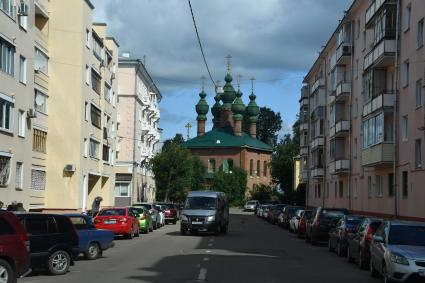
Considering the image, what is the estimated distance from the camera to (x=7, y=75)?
32.2 metres

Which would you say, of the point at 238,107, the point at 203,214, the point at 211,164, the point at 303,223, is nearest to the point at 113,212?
the point at 203,214

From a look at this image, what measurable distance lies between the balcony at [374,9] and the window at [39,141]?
20.0 meters

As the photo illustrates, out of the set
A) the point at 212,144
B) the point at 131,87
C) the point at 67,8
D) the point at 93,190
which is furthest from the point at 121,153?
the point at 212,144

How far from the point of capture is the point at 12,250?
1294 cm

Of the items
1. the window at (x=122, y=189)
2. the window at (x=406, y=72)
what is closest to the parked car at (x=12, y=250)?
the window at (x=406, y=72)

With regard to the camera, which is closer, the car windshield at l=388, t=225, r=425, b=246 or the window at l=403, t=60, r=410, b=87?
the car windshield at l=388, t=225, r=425, b=246

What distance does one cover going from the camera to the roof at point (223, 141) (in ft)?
391

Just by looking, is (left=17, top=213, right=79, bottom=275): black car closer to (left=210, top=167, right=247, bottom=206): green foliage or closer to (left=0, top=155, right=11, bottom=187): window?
(left=0, top=155, right=11, bottom=187): window

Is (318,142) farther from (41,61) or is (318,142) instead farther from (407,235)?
(407,235)

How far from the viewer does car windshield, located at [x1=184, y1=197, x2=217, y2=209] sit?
35.2 m

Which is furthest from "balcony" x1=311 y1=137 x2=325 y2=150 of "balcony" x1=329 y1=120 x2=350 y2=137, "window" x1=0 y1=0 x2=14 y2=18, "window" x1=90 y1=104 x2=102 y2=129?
"window" x1=0 y1=0 x2=14 y2=18

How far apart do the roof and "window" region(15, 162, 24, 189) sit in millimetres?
82976

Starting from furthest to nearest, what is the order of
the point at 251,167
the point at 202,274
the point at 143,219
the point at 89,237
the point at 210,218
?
the point at 251,167, the point at 143,219, the point at 210,218, the point at 89,237, the point at 202,274

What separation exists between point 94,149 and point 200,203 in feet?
58.5
